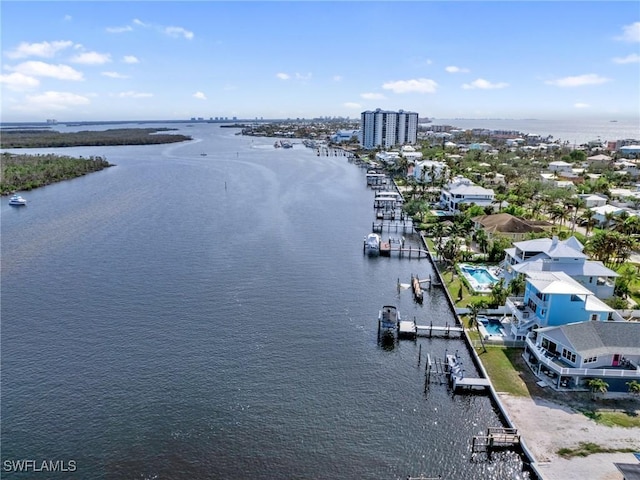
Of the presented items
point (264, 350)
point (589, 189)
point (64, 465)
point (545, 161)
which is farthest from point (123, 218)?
point (545, 161)

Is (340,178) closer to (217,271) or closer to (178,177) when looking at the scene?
(178,177)

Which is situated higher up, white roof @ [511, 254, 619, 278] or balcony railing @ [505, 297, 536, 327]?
white roof @ [511, 254, 619, 278]

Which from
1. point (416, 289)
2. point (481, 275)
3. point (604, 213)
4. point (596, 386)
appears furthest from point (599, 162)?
point (596, 386)

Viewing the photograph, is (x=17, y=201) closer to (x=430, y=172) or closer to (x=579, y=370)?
(x=430, y=172)

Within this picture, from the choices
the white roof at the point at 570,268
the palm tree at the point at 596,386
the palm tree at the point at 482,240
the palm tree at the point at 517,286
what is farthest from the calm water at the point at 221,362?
the palm tree at the point at 482,240

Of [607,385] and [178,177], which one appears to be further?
[178,177]

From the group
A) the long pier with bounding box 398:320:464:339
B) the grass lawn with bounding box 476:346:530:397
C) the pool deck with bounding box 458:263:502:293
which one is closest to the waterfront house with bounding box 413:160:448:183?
the pool deck with bounding box 458:263:502:293

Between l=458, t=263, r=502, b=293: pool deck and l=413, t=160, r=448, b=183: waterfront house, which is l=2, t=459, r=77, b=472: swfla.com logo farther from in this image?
l=413, t=160, r=448, b=183: waterfront house
